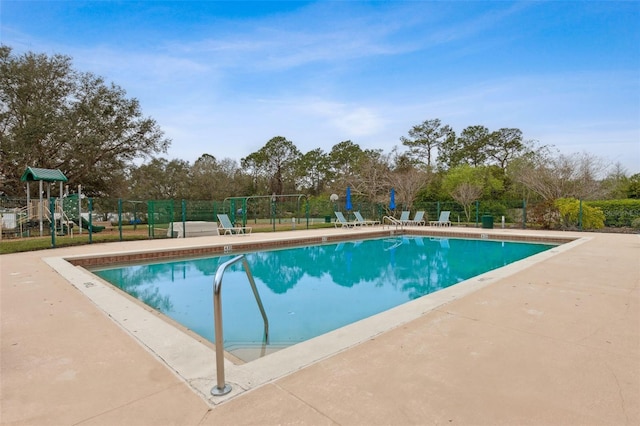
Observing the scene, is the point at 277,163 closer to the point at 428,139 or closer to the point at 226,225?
the point at 428,139

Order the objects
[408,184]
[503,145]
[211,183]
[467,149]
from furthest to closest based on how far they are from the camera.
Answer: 1. [211,183]
2. [467,149]
3. [503,145]
4. [408,184]

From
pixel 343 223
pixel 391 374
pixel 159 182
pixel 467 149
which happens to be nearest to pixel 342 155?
pixel 467 149

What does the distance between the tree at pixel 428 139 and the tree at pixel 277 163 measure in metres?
13.2

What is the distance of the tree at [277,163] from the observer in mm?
36875

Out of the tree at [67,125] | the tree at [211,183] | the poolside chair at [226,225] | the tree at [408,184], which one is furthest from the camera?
the tree at [211,183]

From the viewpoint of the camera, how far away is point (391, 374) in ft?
7.35

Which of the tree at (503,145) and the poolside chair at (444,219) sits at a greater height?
the tree at (503,145)

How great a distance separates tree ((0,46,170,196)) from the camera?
1636 cm

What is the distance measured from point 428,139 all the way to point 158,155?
2023 cm

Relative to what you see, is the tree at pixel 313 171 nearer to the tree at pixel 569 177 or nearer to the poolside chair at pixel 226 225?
the tree at pixel 569 177

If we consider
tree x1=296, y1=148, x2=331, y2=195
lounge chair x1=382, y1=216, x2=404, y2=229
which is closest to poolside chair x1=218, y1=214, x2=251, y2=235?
lounge chair x1=382, y1=216, x2=404, y2=229

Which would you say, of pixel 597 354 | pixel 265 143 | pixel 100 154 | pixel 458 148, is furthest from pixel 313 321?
pixel 265 143

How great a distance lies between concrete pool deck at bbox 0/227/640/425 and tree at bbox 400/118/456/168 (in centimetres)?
2564

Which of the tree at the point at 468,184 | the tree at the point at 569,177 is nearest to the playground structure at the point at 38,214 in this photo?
the tree at the point at 468,184
